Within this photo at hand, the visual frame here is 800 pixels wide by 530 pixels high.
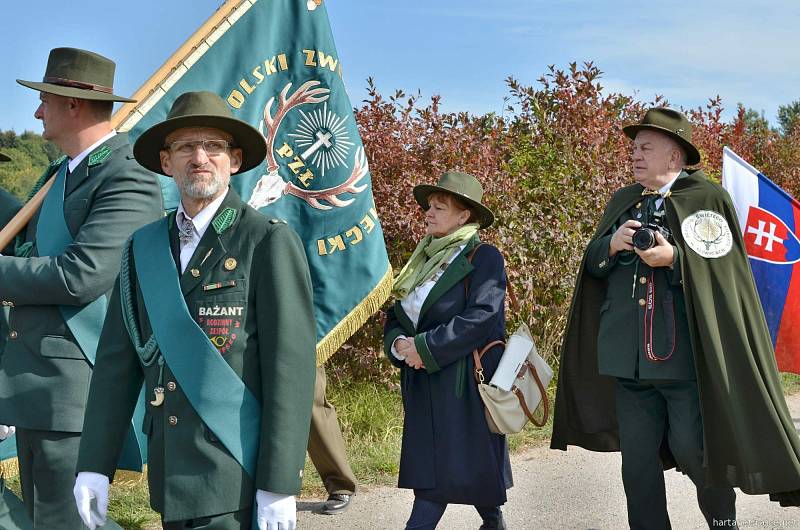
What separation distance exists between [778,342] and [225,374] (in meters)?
3.76

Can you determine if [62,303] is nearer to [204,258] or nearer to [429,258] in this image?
[204,258]

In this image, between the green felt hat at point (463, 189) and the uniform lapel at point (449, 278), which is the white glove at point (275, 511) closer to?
the uniform lapel at point (449, 278)

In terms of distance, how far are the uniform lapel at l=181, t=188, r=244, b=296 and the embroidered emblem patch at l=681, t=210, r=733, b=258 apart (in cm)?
217

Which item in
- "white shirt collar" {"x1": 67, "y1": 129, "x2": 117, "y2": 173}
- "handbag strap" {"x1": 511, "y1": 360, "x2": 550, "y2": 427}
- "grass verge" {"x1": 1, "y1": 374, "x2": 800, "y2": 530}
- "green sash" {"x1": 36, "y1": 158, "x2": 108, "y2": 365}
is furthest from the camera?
"grass verge" {"x1": 1, "y1": 374, "x2": 800, "y2": 530}

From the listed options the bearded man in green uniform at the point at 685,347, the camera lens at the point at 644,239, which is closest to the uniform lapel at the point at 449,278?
the bearded man in green uniform at the point at 685,347

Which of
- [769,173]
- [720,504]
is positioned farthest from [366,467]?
[769,173]

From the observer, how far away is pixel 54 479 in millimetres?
3863

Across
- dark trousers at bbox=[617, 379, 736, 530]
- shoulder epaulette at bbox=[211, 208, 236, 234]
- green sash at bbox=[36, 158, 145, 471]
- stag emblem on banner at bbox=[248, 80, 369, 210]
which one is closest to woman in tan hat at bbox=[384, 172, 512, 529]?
dark trousers at bbox=[617, 379, 736, 530]

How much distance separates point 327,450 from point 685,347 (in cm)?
214

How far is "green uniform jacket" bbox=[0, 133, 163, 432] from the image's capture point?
3.78 metres

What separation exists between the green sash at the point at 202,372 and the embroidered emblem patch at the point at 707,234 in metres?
2.25

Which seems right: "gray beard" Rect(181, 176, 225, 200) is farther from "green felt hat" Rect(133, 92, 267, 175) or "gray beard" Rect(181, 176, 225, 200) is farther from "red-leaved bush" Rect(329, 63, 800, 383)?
"red-leaved bush" Rect(329, 63, 800, 383)

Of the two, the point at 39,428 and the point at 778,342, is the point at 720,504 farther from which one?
the point at 39,428

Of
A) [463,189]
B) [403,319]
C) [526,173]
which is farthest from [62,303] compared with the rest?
[526,173]
